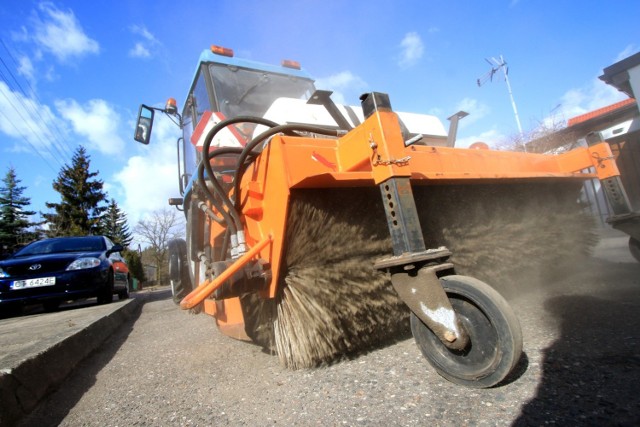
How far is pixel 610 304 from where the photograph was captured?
2.32m

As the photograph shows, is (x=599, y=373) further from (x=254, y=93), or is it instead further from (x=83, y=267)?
(x=83, y=267)

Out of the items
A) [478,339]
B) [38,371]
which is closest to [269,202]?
[478,339]

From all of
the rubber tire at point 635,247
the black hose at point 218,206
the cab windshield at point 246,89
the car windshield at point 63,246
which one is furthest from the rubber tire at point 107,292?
the rubber tire at point 635,247

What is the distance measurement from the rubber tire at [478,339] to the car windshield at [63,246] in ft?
24.1

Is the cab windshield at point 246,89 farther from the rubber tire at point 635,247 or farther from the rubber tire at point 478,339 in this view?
the rubber tire at point 635,247

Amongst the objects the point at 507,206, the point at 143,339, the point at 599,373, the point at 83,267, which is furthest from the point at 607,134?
the point at 83,267

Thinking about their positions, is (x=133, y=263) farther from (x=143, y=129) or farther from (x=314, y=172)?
(x=314, y=172)

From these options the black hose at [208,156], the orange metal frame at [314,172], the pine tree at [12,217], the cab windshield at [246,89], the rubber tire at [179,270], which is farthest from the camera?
the pine tree at [12,217]

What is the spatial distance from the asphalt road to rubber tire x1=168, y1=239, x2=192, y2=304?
512mm

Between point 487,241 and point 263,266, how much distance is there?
162 cm

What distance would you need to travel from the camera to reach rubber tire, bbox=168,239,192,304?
3115mm

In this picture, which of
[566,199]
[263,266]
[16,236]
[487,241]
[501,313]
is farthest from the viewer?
[16,236]

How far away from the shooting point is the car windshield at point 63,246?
6.75 meters

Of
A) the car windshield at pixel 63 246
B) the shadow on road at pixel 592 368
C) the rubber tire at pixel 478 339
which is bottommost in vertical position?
the shadow on road at pixel 592 368
